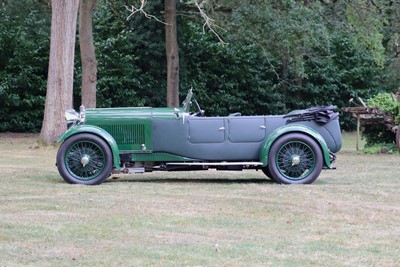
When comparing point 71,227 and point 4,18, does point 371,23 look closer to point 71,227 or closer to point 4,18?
point 4,18

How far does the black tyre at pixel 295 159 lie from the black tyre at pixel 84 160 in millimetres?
2341

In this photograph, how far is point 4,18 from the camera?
31.5 m

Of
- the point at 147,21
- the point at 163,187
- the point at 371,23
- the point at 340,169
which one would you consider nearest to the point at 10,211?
the point at 163,187

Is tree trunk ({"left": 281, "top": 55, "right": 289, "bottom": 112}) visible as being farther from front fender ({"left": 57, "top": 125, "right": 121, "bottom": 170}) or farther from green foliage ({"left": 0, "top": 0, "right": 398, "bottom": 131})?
front fender ({"left": 57, "top": 125, "right": 121, "bottom": 170})

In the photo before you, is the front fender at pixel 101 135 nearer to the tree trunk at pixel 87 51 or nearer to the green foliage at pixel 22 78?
the tree trunk at pixel 87 51

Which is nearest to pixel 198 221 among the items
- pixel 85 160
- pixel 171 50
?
pixel 85 160

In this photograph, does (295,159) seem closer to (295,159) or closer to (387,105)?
(295,159)

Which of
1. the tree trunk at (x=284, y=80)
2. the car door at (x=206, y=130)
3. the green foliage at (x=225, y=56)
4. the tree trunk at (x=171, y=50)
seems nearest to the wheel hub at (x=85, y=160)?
the car door at (x=206, y=130)

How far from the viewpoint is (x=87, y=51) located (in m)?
25.2

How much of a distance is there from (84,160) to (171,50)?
55.8 feet

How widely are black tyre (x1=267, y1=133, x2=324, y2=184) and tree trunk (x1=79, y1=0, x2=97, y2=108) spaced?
541 inches

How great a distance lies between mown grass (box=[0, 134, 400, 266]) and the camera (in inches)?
282

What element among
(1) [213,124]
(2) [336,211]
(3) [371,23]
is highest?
(3) [371,23]

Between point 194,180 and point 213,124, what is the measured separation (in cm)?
130
